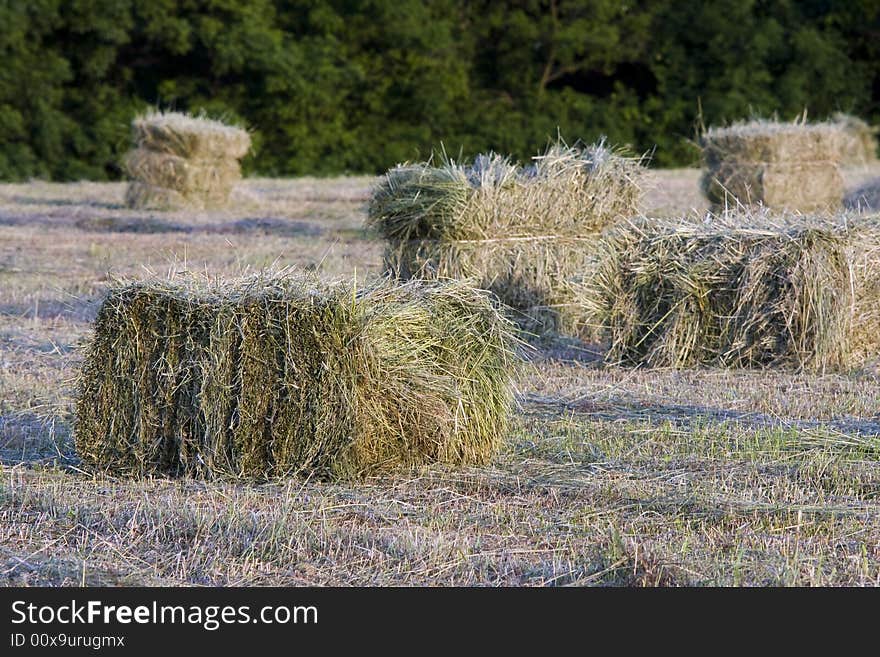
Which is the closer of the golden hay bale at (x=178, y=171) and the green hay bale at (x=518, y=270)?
the green hay bale at (x=518, y=270)

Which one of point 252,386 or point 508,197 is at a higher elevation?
point 508,197

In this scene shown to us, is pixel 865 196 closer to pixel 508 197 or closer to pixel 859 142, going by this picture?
pixel 508 197

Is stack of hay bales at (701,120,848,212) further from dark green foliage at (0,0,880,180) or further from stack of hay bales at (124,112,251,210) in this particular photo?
dark green foliage at (0,0,880,180)

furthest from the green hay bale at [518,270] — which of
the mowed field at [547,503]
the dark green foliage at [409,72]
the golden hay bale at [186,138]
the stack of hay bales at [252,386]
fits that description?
the dark green foliage at [409,72]

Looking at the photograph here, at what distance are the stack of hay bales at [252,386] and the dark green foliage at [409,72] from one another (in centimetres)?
2235

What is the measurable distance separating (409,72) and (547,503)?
1081 inches

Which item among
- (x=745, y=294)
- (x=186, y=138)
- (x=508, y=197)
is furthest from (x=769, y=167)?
(x=186, y=138)

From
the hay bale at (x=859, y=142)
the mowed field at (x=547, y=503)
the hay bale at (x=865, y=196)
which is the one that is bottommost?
the mowed field at (x=547, y=503)

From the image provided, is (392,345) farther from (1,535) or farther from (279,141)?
(279,141)

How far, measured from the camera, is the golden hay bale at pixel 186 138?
723 inches

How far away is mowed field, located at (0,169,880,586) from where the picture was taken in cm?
461

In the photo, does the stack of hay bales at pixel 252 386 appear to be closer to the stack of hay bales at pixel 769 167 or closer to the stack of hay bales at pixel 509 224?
the stack of hay bales at pixel 509 224

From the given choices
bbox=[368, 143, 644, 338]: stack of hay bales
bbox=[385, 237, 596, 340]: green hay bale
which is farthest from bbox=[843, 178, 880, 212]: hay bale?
bbox=[385, 237, 596, 340]: green hay bale

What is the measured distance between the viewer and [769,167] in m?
15.5
